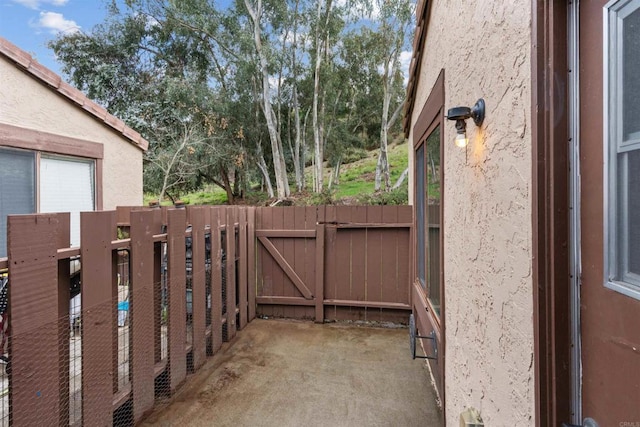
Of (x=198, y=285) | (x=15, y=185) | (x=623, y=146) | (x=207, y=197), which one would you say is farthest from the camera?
(x=207, y=197)

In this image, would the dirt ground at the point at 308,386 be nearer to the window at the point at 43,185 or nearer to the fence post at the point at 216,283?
the fence post at the point at 216,283

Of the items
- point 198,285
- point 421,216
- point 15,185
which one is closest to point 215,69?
point 15,185

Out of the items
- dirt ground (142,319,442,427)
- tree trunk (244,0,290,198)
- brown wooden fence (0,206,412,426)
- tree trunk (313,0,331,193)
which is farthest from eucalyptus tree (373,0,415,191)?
dirt ground (142,319,442,427)

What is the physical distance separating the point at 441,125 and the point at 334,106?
38.0 feet

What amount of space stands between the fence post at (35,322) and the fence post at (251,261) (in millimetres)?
2908

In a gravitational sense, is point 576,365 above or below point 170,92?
below

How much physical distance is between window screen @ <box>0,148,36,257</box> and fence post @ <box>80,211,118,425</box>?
235 cm

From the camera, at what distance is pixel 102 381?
2121mm

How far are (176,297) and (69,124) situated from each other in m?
3.14

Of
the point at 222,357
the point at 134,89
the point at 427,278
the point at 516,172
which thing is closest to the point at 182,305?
the point at 222,357

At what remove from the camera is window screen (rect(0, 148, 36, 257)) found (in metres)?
3.54

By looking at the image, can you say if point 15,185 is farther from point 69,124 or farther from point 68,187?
point 69,124

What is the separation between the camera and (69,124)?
4.33 m

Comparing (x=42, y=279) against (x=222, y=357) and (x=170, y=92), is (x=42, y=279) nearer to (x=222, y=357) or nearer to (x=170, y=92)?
(x=222, y=357)
